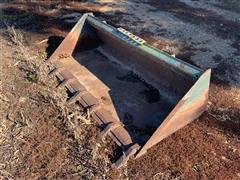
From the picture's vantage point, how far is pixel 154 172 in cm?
344

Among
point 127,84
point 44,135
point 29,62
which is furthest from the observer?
point 29,62

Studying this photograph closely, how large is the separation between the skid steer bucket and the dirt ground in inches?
6.5

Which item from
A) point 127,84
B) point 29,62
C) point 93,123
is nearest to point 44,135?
point 93,123

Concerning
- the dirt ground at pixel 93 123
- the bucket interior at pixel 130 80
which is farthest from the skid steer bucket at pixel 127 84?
the dirt ground at pixel 93 123

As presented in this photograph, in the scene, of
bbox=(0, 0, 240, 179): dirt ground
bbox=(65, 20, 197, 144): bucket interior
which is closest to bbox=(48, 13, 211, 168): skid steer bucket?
bbox=(65, 20, 197, 144): bucket interior

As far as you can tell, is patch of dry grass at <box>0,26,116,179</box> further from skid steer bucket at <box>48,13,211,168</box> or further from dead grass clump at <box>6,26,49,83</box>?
skid steer bucket at <box>48,13,211,168</box>

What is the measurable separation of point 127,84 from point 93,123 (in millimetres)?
942

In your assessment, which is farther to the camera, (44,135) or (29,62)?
(29,62)

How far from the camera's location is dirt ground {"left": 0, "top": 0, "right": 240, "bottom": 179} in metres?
3.50

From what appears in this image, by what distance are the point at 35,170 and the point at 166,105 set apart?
6.10 ft

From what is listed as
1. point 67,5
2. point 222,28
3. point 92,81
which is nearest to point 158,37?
point 222,28

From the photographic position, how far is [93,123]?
13.4ft

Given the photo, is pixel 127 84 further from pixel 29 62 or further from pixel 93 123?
pixel 29 62

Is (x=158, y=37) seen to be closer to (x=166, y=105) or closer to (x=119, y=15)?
(x=119, y=15)
